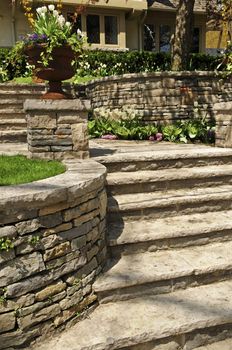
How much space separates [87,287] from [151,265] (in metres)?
0.67

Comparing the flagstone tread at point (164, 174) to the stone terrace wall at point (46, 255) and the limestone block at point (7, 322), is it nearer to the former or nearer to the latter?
the stone terrace wall at point (46, 255)

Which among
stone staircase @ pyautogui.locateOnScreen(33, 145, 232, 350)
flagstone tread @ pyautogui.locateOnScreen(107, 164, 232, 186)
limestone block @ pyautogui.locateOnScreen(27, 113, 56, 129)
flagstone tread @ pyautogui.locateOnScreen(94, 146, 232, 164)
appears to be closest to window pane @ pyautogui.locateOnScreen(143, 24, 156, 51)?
flagstone tread @ pyautogui.locateOnScreen(94, 146, 232, 164)

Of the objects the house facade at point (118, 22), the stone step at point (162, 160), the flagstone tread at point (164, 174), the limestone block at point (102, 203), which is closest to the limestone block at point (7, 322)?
the limestone block at point (102, 203)

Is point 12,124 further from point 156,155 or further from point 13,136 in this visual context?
point 156,155

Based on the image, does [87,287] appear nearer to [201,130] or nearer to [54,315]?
[54,315]

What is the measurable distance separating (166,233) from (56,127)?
1667 mm

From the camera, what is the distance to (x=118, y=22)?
15438 millimetres

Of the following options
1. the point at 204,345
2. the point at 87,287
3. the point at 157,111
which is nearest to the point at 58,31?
the point at 87,287

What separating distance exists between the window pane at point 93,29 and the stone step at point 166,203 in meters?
12.9

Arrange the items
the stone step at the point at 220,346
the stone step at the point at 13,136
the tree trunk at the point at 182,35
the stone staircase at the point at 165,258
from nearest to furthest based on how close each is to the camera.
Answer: the stone staircase at the point at 165,258 → the stone step at the point at 220,346 → the stone step at the point at 13,136 → the tree trunk at the point at 182,35

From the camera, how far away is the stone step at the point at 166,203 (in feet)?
12.5

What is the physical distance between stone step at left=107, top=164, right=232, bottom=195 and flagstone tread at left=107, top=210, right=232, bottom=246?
0.44 m

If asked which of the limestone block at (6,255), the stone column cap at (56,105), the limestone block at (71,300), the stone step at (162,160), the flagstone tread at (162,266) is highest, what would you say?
the stone column cap at (56,105)

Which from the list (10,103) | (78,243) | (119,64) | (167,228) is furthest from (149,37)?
(78,243)
